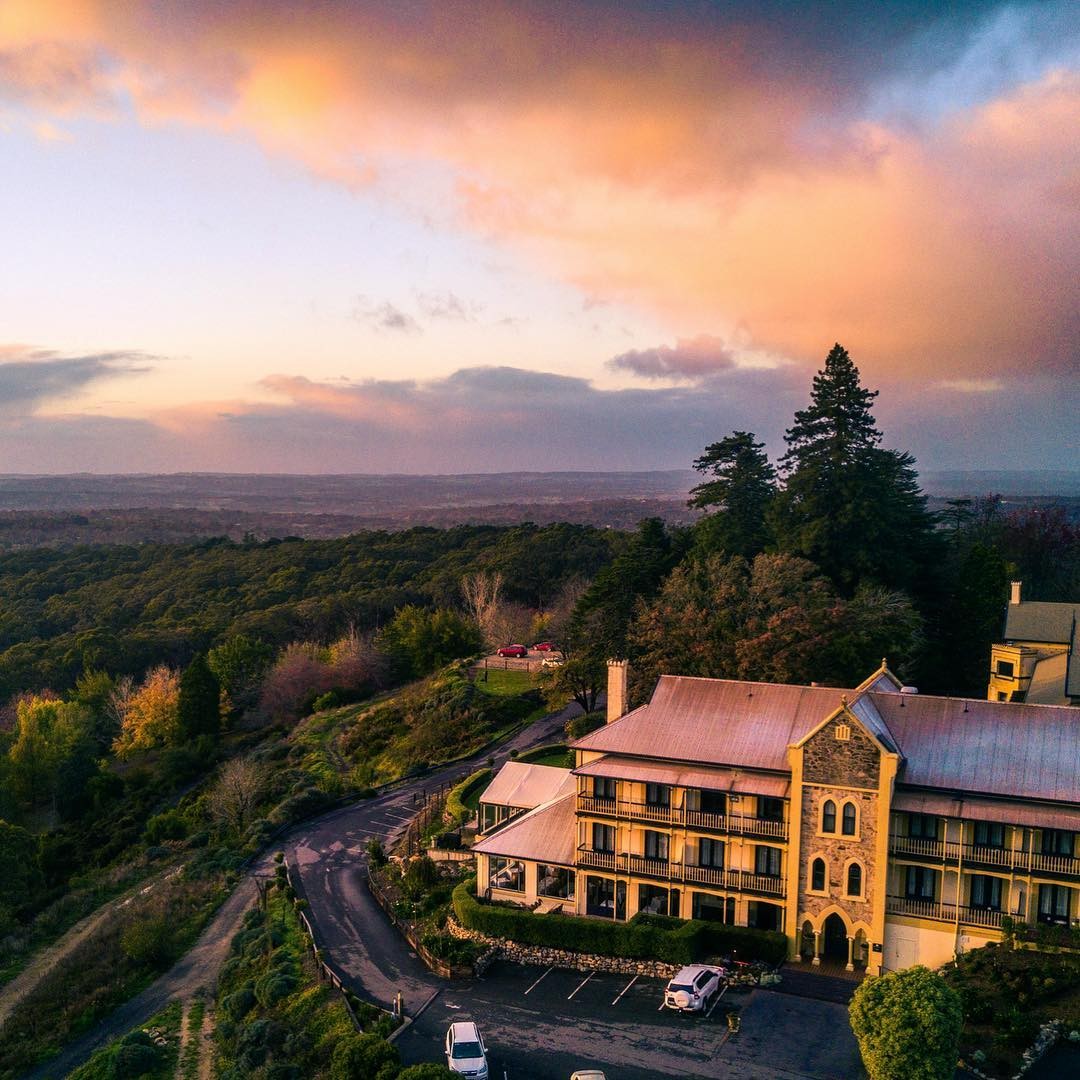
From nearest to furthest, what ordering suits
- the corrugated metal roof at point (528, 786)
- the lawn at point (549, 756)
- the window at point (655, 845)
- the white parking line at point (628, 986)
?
the white parking line at point (628, 986) → the window at point (655, 845) → the corrugated metal roof at point (528, 786) → the lawn at point (549, 756)

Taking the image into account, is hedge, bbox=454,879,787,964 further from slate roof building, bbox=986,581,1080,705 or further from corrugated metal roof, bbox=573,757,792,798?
slate roof building, bbox=986,581,1080,705

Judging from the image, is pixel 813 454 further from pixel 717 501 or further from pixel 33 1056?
pixel 33 1056

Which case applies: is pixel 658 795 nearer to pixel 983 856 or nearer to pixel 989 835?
pixel 983 856

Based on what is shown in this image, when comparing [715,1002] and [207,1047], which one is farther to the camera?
[207,1047]

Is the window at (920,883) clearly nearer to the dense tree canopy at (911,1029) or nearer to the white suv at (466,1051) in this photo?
the dense tree canopy at (911,1029)

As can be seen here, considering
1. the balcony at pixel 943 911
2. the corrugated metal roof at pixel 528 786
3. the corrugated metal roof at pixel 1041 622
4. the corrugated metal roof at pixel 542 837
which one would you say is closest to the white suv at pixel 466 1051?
the corrugated metal roof at pixel 542 837

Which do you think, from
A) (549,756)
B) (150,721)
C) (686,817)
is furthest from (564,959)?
(150,721)
